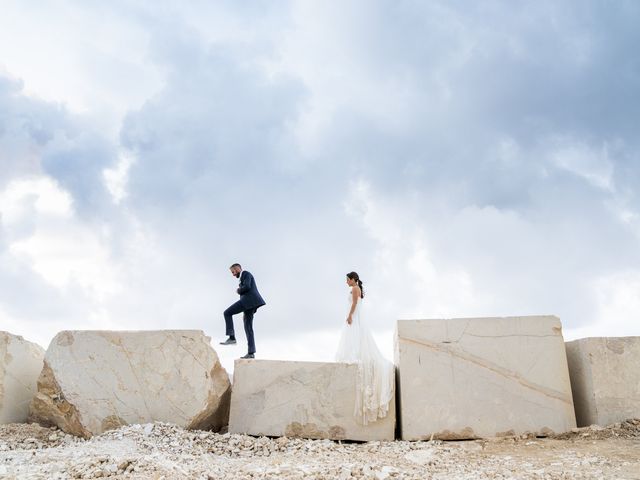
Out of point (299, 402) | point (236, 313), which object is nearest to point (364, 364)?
point (299, 402)

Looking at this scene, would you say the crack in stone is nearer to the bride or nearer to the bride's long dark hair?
the bride

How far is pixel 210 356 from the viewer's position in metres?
7.16

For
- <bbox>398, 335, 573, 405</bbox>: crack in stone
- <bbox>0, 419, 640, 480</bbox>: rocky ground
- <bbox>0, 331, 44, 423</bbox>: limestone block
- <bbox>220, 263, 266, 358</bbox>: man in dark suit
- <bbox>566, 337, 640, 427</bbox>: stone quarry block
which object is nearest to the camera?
<bbox>0, 419, 640, 480</bbox>: rocky ground

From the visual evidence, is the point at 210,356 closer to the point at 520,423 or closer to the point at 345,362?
the point at 345,362

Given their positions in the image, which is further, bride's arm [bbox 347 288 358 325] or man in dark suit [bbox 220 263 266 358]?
man in dark suit [bbox 220 263 266 358]

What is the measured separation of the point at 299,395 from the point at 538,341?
10.4 ft

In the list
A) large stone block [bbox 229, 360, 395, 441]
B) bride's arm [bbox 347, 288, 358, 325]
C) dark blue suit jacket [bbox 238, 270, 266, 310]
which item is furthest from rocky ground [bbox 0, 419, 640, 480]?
dark blue suit jacket [bbox 238, 270, 266, 310]

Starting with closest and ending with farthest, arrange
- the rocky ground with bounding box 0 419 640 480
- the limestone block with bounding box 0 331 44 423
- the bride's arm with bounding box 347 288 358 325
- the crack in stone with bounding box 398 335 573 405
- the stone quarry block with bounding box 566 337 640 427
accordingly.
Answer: the rocky ground with bounding box 0 419 640 480 < the stone quarry block with bounding box 566 337 640 427 < the crack in stone with bounding box 398 335 573 405 < the limestone block with bounding box 0 331 44 423 < the bride's arm with bounding box 347 288 358 325

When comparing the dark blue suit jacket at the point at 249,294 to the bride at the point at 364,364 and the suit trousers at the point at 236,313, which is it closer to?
the suit trousers at the point at 236,313

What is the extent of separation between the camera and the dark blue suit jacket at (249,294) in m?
8.24

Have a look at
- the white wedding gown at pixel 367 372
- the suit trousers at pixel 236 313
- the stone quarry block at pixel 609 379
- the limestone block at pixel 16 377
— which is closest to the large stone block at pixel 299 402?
the white wedding gown at pixel 367 372

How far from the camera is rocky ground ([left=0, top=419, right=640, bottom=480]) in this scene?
507cm

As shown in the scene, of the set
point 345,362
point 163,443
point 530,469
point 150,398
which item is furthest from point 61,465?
point 530,469

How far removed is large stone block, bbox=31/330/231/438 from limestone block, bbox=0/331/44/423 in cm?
65
